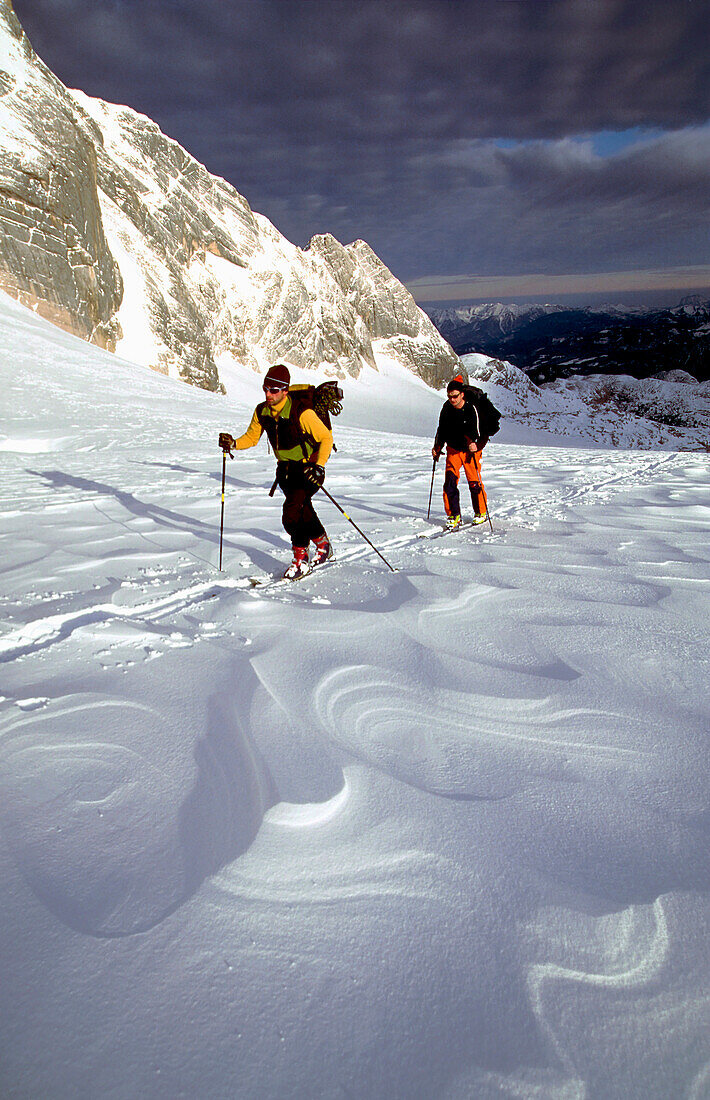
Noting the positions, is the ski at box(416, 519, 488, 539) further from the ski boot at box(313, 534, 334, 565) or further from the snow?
the snow

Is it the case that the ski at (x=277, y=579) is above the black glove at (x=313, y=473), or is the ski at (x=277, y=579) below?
below

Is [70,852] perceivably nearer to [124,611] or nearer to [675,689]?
[124,611]

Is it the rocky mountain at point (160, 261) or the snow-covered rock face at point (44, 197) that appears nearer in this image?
the snow-covered rock face at point (44, 197)

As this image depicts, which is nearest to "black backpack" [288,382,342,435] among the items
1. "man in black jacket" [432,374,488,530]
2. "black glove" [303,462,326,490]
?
"black glove" [303,462,326,490]

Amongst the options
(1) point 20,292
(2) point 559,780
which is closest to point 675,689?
(2) point 559,780

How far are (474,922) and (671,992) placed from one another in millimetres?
566

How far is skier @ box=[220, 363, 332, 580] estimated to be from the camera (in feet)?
16.7

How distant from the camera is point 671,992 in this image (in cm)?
156

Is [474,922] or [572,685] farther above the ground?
[572,685]

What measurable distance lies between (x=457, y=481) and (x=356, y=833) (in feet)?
18.5

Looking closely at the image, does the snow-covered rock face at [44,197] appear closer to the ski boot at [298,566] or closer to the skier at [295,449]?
the skier at [295,449]

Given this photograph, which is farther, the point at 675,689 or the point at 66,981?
the point at 675,689

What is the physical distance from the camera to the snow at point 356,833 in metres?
1.45

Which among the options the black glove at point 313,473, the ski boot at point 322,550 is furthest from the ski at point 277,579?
the black glove at point 313,473
